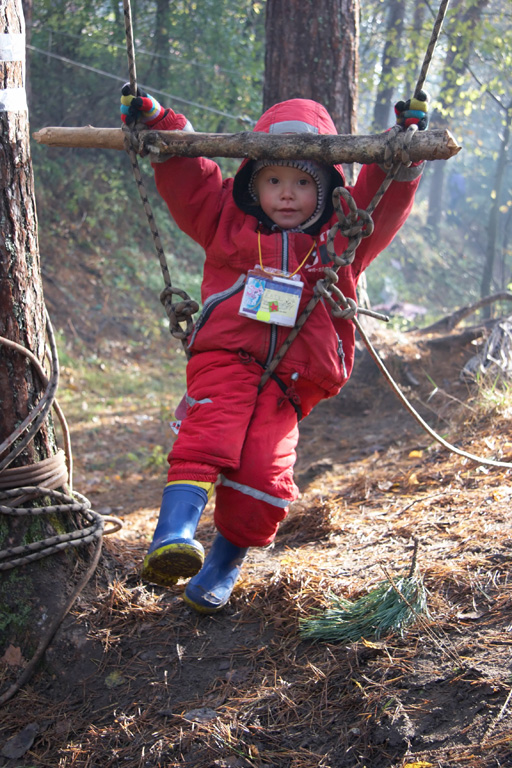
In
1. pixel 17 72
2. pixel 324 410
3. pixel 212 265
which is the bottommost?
pixel 324 410

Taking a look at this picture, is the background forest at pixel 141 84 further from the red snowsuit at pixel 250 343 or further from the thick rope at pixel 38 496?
the thick rope at pixel 38 496

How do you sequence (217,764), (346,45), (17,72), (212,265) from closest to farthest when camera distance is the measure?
(217,764)
(17,72)
(212,265)
(346,45)

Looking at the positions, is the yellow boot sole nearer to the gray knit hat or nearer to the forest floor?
the forest floor

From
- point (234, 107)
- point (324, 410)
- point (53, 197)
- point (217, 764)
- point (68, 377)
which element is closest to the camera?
point (217, 764)

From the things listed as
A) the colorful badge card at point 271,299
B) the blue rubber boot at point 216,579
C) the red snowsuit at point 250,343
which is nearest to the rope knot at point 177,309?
the red snowsuit at point 250,343

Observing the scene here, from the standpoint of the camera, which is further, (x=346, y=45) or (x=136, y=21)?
(x=136, y=21)

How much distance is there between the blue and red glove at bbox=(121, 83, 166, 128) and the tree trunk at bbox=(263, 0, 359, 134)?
251cm

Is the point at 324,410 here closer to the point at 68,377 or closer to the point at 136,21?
the point at 68,377

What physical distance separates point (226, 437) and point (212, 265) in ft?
2.60

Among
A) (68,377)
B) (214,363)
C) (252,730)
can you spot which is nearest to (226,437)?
(214,363)

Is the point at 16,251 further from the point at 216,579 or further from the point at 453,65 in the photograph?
the point at 453,65

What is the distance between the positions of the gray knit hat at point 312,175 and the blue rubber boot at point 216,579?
1.35 meters

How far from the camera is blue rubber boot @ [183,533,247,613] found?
2518mm

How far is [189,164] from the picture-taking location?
A: 2.69m
